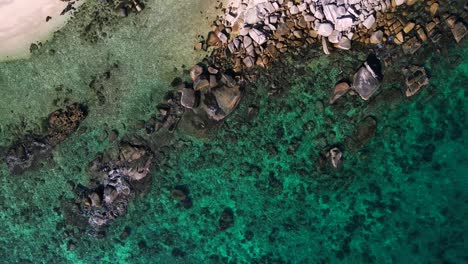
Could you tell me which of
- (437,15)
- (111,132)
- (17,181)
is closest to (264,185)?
(111,132)

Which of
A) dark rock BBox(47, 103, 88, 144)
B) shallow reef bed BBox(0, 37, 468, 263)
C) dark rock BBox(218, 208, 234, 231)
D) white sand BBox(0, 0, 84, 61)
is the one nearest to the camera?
shallow reef bed BBox(0, 37, 468, 263)

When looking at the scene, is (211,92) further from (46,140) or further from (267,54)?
(46,140)

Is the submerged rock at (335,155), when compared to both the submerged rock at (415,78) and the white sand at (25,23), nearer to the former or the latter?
the submerged rock at (415,78)

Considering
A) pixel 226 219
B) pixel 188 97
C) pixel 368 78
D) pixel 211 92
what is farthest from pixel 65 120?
pixel 368 78

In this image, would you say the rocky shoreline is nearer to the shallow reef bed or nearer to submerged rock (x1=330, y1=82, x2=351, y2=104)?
submerged rock (x1=330, y1=82, x2=351, y2=104)

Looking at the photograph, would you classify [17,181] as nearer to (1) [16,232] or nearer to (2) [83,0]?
(1) [16,232]

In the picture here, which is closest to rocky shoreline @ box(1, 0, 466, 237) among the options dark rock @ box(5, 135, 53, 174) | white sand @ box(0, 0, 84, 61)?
dark rock @ box(5, 135, 53, 174)

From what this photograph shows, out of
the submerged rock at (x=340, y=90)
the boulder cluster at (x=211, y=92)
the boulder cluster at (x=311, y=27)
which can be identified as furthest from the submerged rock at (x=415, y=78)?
the boulder cluster at (x=211, y=92)
